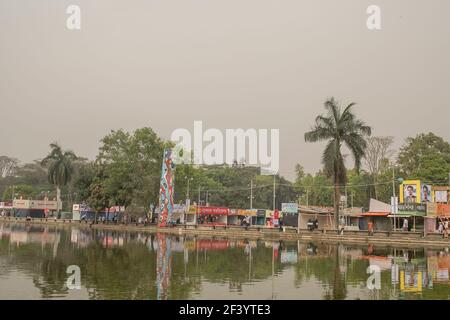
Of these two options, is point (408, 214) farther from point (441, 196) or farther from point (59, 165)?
point (59, 165)

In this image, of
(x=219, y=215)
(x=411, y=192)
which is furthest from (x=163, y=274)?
(x=219, y=215)

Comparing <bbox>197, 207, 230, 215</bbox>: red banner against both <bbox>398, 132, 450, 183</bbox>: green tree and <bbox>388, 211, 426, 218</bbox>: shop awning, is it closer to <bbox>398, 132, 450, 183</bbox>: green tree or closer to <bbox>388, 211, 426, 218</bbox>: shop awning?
<bbox>398, 132, 450, 183</bbox>: green tree

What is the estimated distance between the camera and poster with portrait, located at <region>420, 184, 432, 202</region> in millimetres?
45941

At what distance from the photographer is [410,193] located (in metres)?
46.1

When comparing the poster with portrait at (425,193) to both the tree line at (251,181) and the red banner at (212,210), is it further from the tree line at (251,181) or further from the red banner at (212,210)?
the red banner at (212,210)

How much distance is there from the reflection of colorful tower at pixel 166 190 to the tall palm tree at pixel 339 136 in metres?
21.1

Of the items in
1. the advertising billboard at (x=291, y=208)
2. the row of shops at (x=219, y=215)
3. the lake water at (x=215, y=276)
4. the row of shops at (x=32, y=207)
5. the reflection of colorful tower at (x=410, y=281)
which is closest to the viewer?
the lake water at (x=215, y=276)

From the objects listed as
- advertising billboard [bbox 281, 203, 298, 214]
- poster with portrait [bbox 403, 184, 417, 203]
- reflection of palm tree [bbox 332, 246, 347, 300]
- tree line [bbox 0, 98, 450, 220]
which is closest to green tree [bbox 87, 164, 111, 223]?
tree line [bbox 0, 98, 450, 220]

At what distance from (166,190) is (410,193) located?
2834cm

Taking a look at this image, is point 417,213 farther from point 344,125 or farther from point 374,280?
point 374,280

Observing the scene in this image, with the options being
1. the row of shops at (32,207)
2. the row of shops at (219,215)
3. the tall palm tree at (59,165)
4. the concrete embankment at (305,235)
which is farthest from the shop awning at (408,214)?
the row of shops at (32,207)

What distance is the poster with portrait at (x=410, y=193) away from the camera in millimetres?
45719

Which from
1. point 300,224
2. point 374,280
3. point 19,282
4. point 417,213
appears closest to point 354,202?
point 300,224
